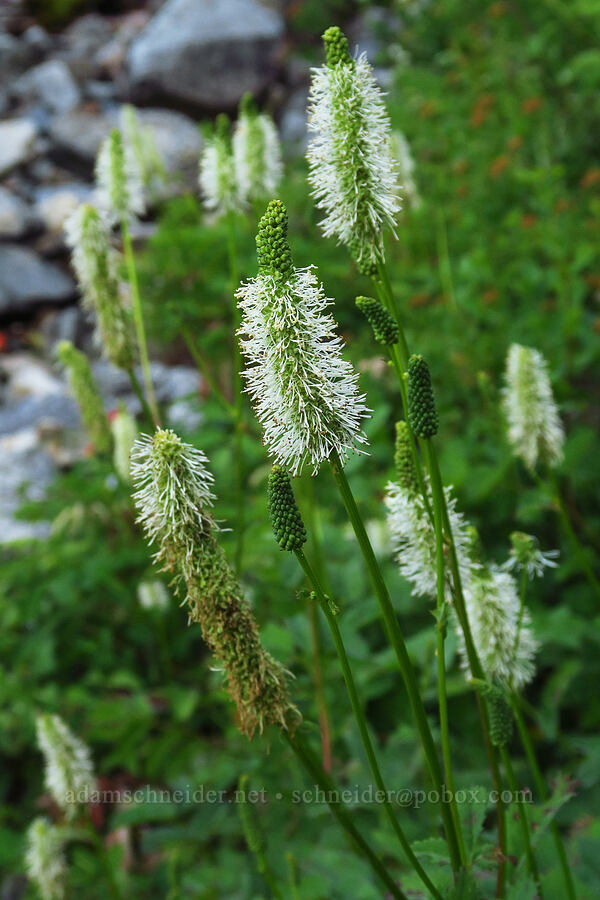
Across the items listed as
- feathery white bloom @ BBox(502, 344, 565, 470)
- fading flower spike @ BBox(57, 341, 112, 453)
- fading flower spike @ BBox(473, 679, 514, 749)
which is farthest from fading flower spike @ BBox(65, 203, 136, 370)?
fading flower spike @ BBox(473, 679, 514, 749)

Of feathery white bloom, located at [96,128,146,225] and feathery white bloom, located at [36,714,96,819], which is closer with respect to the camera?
feathery white bloom, located at [36,714,96,819]

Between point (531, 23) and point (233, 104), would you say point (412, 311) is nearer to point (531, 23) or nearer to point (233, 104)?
point (531, 23)

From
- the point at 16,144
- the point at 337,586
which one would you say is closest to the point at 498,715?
the point at 337,586

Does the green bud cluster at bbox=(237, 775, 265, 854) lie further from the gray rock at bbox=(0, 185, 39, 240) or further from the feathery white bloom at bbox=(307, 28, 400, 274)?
the gray rock at bbox=(0, 185, 39, 240)

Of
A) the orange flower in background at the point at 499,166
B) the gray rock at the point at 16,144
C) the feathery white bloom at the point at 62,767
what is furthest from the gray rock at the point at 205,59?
the feathery white bloom at the point at 62,767

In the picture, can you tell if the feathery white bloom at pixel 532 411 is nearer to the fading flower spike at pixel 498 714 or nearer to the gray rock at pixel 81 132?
the fading flower spike at pixel 498 714

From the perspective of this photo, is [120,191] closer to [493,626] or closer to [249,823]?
[493,626]

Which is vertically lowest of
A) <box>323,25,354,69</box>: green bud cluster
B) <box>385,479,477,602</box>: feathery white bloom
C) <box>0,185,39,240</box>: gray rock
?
<box>385,479,477,602</box>: feathery white bloom
